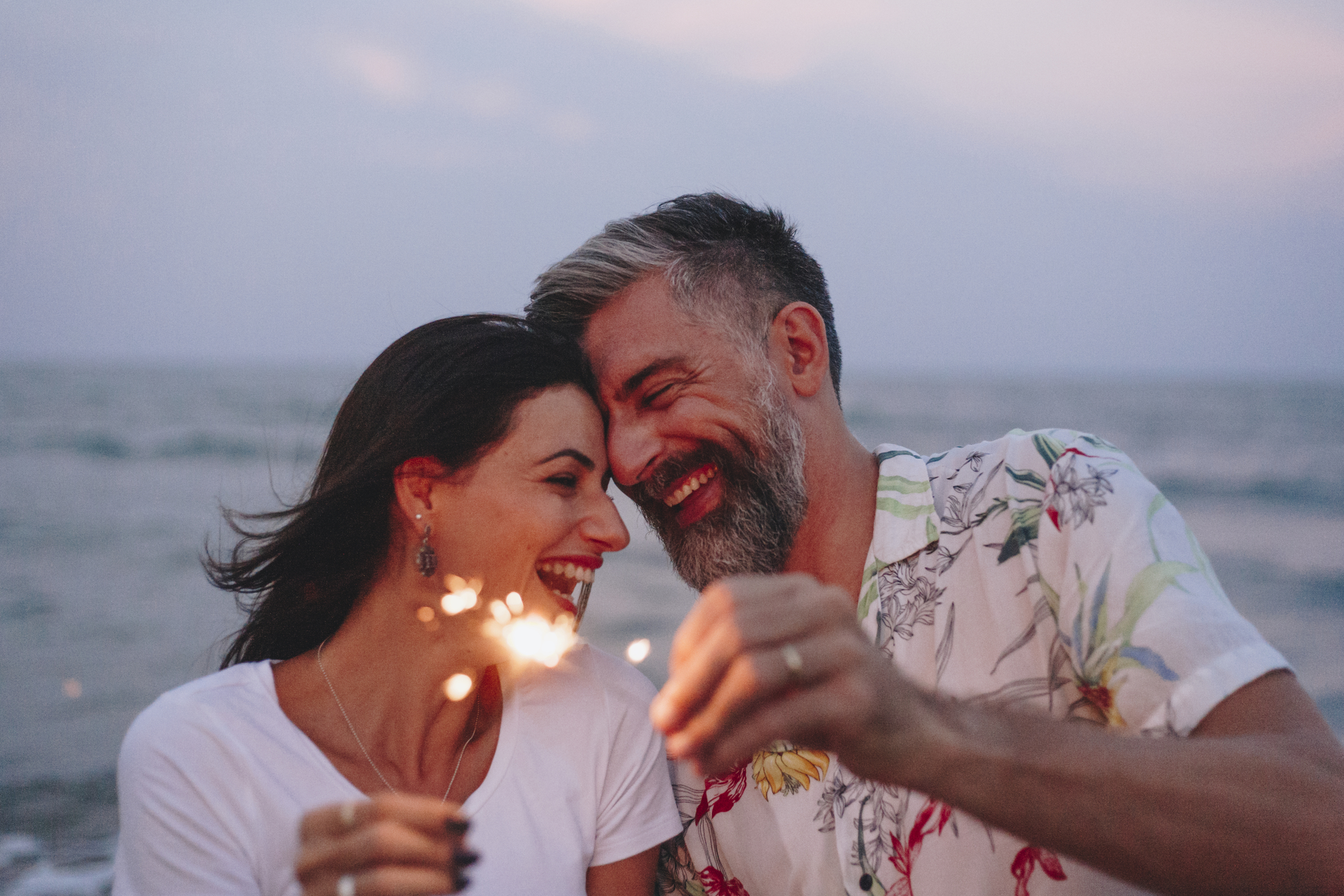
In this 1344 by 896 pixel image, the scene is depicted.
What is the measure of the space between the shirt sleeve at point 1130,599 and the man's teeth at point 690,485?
3.67ft

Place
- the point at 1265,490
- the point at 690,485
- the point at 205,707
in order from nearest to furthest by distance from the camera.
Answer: the point at 205,707 → the point at 690,485 → the point at 1265,490

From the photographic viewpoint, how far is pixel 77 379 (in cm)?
4066

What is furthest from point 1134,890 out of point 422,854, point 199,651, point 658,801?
point 199,651

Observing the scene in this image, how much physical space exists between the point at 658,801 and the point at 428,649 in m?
0.99

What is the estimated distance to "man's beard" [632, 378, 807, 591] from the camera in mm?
3588

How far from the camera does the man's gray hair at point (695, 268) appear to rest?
372 cm

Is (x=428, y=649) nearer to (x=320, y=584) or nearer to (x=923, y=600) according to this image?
(x=320, y=584)

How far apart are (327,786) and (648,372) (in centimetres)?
176

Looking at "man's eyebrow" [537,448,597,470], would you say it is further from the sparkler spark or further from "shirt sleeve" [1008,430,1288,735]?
"shirt sleeve" [1008,430,1288,735]

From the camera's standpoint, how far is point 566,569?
10.5ft

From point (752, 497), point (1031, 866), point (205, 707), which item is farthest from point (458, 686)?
point (1031, 866)

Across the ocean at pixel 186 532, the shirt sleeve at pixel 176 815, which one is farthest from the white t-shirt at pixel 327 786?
the ocean at pixel 186 532

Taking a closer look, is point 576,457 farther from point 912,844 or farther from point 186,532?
point 186,532

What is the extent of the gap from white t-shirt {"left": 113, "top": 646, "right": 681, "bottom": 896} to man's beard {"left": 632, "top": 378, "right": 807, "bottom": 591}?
58 cm
